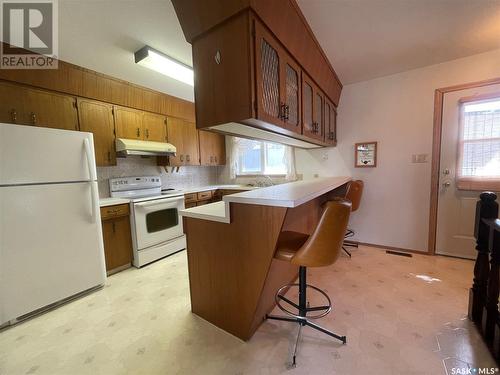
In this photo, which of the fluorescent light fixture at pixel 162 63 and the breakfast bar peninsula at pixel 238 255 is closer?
the breakfast bar peninsula at pixel 238 255

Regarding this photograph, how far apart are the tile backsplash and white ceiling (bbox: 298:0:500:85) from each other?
2.88 metres

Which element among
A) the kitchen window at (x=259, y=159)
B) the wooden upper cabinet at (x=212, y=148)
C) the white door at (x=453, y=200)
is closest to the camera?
the white door at (x=453, y=200)

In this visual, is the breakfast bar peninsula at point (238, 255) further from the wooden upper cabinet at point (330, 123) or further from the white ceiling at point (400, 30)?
the wooden upper cabinet at point (330, 123)

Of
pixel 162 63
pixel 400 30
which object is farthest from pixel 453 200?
pixel 162 63

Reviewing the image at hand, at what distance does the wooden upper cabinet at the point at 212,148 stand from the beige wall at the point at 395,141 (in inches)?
86.0

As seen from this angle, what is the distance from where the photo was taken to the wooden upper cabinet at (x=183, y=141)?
3.45 m

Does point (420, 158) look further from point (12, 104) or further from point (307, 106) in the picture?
point (12, 104)

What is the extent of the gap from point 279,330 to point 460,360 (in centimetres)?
111

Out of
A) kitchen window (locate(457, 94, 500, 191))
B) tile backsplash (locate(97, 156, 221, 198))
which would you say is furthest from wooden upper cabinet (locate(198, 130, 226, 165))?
kitchen window (locate(457, 94, 500, 191))

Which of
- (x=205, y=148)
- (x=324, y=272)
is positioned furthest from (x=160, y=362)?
(x=205, y=148)

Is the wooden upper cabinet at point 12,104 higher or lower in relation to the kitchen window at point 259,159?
higher

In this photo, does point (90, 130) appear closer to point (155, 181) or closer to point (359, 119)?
point (155, 181)
